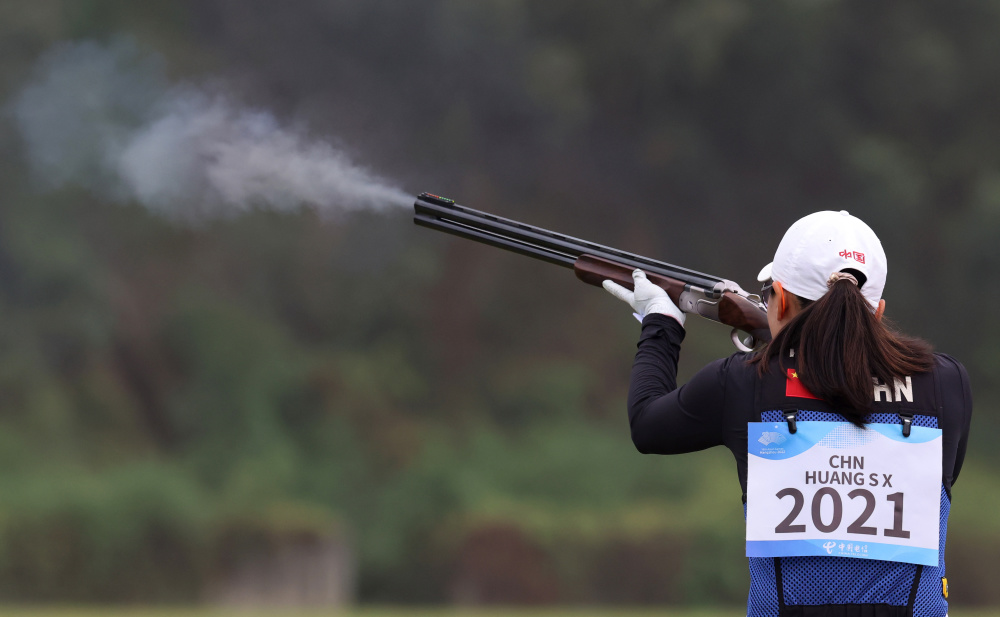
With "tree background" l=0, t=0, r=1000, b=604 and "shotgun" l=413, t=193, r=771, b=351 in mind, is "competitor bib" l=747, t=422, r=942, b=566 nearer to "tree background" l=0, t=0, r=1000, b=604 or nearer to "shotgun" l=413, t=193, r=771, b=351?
"shotgun" l=413, t=193, r=771, b=351

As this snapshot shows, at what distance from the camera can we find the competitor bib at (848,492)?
215 cm

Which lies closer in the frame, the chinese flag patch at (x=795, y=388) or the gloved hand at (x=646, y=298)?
the chinese flag patch at (x=795, y=388)

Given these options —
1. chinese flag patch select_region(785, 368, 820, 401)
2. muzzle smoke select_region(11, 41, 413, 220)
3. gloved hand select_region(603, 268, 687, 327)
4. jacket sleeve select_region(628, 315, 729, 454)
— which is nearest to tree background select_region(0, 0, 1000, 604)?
muzzle smoke select_region(11, 41, 413, 220)

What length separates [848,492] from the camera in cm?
218

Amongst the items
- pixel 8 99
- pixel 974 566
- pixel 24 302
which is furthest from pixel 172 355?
pixel 974 566

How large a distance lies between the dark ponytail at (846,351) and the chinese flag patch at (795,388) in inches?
0.4

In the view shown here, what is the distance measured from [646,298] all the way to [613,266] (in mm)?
505

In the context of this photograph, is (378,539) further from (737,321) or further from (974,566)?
(737,321)

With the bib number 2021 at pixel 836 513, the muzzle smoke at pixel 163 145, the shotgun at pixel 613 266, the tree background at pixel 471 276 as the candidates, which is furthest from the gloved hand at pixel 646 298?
the tree background at pixel 471 276

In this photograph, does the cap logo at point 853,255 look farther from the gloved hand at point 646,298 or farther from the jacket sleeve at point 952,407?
the gloved hand at point 646,298

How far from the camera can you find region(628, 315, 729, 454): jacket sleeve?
88.2 inches

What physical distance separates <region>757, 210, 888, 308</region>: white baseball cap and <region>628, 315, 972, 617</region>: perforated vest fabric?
7.7 inches

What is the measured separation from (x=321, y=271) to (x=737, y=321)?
42.5 ft

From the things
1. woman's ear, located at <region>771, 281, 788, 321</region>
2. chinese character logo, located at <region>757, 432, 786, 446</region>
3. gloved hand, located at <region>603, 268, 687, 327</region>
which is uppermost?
gloved hand, located at <region>603, 268, 687, 327</region>
